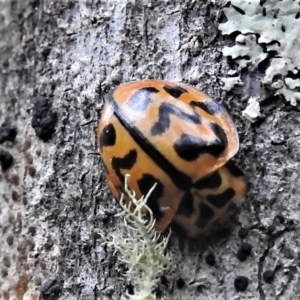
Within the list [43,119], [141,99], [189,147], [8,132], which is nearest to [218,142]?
[189,147]

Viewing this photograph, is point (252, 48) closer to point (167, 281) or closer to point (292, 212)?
point (292, 212)

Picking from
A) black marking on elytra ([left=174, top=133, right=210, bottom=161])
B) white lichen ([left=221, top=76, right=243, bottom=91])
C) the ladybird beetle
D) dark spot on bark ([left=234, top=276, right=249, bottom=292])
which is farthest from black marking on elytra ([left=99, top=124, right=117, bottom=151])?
dark spot on bark ([left=234, top=276, right=249, bottom=292])

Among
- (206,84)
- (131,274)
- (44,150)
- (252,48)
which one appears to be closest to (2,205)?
(44,150)

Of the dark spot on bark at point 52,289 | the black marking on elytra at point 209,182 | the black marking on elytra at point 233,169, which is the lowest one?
the dark spot on bark at point 52,289

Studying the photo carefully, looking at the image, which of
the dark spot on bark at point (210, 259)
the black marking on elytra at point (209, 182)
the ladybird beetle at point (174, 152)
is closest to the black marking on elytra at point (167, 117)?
the ladybird beetle at point (174, 152)

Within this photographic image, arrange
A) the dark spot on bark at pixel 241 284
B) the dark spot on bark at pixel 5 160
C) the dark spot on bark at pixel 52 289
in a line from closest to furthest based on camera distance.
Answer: the dark spot on bark at pixel 241 284
the dark spot on bark at pixel 52 289
the dark spot on bark at pixel 5 160

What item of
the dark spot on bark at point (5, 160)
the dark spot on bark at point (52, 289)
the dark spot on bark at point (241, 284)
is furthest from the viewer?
the dark spot on bark at point (5, 160)

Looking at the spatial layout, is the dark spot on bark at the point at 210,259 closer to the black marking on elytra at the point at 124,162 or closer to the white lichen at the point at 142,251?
the white lichen at the point at 142,251

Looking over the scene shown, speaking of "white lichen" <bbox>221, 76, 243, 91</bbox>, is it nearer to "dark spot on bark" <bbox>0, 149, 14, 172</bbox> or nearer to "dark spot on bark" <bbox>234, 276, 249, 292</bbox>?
"dark spot on bark" <bbox>234, 276, 249, 292</bbox>

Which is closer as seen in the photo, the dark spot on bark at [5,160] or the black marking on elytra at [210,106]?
the black marking on elytra at [210,106]
